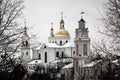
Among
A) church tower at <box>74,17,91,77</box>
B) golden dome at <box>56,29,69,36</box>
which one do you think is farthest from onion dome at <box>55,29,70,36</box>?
church tower at <box>74,17,91,77</box>

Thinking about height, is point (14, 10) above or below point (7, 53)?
above

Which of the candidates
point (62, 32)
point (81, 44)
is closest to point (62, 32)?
point (62, 32)

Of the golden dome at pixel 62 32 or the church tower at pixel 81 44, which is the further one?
the golden dome at pixel 62 32

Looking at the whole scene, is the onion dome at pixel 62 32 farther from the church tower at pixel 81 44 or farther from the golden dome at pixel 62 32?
the church tower at pixel 81 44

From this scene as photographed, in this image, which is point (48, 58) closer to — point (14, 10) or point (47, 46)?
point (47, 46)

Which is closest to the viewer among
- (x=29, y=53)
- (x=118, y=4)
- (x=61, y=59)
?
(x=118, y=4)

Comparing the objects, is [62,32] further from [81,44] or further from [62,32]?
[81,44]

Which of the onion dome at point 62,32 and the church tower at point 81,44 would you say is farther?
the onion dome at point 62,32

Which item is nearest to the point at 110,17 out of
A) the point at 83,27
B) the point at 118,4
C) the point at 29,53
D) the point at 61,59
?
the point at 118,4

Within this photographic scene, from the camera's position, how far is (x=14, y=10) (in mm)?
16828

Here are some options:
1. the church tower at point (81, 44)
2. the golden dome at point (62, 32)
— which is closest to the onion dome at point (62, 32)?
the golden dome at point (62, 32)

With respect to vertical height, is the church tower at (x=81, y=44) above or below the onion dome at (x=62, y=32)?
below

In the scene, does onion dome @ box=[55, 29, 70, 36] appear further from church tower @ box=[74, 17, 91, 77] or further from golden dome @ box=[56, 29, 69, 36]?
church tower @ box=[74, 17, 91, 77]

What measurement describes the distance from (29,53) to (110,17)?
120 m
